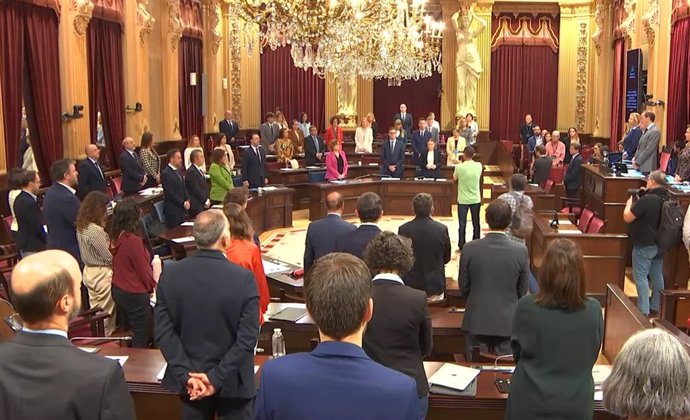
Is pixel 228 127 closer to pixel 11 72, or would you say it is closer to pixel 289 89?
pixel 289 89

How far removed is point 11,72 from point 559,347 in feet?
24.8

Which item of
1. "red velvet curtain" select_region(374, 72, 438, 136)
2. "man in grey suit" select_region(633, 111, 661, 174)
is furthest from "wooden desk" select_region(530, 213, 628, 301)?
"red velvet curtain" select_region(374, 72, 438, 136)

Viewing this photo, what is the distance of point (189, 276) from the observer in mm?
3291

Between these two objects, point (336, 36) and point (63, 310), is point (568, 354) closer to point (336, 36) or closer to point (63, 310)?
point (63, 310)

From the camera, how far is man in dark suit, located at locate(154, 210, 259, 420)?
3262mm

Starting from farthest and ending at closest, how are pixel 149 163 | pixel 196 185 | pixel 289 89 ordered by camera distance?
pixel 289 89
pixel 149 163
pixel 196 185

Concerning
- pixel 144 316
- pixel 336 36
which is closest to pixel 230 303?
pixel 144 316

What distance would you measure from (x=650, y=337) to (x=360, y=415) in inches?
29.9

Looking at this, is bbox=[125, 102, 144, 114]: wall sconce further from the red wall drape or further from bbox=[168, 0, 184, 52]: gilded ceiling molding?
the red wall drape

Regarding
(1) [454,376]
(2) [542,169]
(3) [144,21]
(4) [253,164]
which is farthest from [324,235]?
(3) [144,21]

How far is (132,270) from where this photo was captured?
5.22 m

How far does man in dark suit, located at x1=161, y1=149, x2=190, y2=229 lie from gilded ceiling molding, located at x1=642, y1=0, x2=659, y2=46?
8.12 m

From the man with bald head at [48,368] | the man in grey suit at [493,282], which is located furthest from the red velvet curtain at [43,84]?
the man with bald head at [48,368]

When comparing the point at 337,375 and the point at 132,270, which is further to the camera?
the point at 132,270
